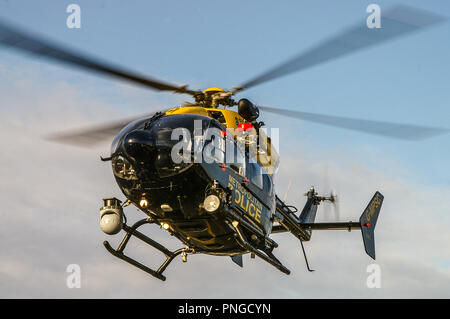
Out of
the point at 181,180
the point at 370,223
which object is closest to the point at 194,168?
the point at 181,180

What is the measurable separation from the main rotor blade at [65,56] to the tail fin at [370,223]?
7.42 meters

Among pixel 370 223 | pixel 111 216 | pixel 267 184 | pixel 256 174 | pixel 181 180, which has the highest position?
pixel 256 174

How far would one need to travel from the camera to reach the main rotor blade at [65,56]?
985cm

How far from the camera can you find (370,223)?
17.8m

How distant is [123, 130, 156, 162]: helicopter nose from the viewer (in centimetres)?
1188

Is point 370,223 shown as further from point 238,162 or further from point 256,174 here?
point 238,162

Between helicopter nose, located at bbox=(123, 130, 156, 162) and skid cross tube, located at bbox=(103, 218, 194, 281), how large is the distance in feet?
6.94

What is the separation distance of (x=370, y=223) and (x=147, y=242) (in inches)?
277

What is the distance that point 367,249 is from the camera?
17.2 metres

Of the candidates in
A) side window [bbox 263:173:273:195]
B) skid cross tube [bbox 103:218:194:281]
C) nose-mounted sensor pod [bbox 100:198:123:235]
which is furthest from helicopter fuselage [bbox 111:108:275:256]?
side window [bbox 263:173:273:195]

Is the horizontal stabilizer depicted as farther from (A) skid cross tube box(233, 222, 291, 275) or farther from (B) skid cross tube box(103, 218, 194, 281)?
(B) skid cross tube box(103, 218, 194, 281)

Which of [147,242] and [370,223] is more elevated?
[370,223]

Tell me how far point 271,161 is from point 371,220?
4.48m

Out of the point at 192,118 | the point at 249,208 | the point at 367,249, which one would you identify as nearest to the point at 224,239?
the point at 249,208
